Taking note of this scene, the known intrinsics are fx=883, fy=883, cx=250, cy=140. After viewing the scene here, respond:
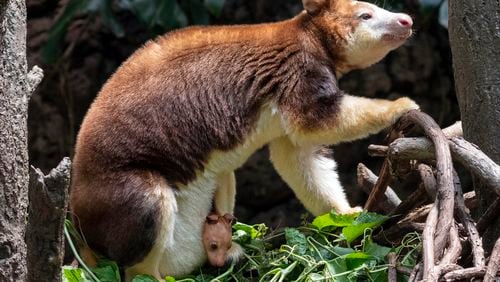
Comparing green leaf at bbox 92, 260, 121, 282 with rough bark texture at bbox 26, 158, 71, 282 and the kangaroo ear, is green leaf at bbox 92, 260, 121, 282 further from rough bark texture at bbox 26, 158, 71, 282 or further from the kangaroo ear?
the kangaroo ear

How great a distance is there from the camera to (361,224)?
3.76 m

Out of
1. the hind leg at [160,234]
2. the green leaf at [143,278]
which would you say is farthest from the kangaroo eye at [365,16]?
the green leaf at [143,278]

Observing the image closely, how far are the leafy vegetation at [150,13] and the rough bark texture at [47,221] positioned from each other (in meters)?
3.81

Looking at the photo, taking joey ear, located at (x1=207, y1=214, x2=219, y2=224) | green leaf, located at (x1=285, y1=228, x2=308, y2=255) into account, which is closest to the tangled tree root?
green leaf, located at (x1=285, y1=228, x2=308, y2=255)

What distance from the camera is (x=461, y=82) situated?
360cm

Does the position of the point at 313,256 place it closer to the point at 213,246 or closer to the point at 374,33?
the point at 213,246

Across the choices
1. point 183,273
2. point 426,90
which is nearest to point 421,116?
point 183,273

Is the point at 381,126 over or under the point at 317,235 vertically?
over

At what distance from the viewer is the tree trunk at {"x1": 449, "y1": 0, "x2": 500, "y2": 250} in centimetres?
345

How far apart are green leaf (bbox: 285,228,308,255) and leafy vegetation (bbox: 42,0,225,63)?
260cm

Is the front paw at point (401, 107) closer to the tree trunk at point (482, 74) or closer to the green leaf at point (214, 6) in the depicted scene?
the tree trunk at point (482, 74)

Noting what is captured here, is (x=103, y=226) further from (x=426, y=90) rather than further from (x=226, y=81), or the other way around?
(x=426, y=90)

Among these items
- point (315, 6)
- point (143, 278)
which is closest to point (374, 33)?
point (315, 6)

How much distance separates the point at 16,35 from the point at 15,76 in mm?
136
